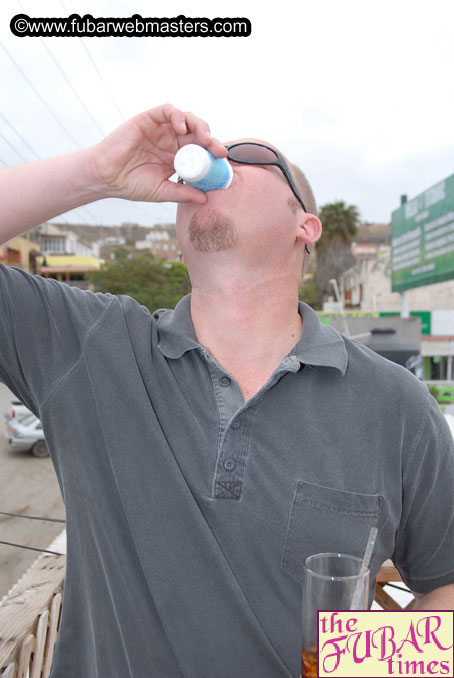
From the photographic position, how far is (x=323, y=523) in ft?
4.74

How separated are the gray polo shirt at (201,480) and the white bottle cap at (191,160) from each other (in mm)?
460

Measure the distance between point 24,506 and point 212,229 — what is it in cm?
1185

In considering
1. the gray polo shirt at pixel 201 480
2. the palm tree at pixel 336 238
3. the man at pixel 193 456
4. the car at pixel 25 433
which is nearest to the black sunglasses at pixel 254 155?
the man at pixel 193 456

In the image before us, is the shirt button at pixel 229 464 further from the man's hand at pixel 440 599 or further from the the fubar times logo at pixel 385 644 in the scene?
the man's hand at pixel 440 599

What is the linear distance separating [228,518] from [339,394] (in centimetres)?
47

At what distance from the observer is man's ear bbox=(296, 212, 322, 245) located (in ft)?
6.21

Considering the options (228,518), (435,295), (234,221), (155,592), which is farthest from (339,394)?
(435,295)

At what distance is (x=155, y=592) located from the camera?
4.55ft

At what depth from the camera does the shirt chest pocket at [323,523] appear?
4.69 feet

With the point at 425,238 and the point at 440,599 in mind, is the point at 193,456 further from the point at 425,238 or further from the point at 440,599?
the point at 425,238

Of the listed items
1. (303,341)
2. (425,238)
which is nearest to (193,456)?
(303,341)

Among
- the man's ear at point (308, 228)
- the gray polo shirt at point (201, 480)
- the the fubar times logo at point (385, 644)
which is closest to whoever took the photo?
the the fubar times logo at point (385, 644)

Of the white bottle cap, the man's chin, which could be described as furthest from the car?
the white bottle cap

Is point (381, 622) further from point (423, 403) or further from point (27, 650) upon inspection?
point (27, 650)
